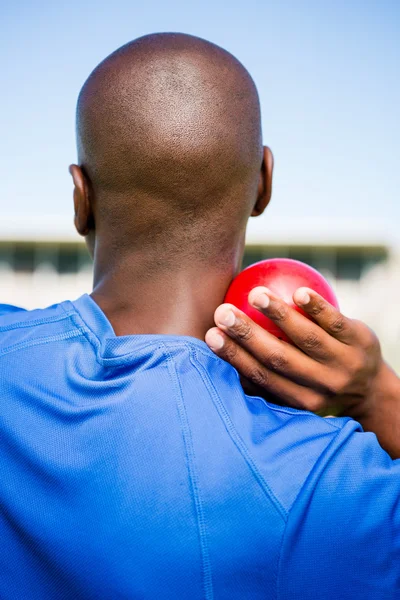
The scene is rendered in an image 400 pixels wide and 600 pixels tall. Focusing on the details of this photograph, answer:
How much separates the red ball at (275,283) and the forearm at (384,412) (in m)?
0.29

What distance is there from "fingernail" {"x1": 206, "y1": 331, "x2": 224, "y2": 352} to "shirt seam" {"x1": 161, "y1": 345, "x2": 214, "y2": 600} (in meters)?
0.16

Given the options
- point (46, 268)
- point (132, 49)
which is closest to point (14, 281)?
point (46, 268)

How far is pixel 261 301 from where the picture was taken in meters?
1.73

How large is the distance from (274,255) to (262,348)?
2082 centimetres

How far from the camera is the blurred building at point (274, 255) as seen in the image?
2162 cm

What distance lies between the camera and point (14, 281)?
2184 cm

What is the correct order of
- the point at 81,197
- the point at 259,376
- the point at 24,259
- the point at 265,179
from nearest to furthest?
the point at 259,376 → the point at 81,197 → the point at 265,179 → the point at 24,259

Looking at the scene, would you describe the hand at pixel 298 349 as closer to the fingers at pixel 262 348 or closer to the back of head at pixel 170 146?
the fingers at pixel 262 348

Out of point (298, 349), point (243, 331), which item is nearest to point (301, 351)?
point (298, 349)

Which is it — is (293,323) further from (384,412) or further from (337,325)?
(384,412)

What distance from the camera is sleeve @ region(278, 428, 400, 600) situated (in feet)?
4.63

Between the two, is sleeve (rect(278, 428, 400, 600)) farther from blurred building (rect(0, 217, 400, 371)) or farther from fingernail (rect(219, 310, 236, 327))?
blurred building (rect(0, 217, 400, 371))

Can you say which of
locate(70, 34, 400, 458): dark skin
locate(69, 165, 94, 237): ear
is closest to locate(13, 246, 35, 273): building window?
locate(69, 165, 94, 237): ear

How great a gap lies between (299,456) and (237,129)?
92 cm
